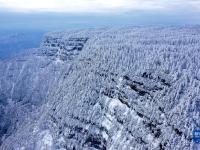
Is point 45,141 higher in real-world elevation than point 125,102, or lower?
lower

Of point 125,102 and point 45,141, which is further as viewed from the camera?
point 45,141

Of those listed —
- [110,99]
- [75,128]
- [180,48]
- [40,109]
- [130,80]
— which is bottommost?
[40,109]

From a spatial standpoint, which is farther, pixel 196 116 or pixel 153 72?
pixel 153 72

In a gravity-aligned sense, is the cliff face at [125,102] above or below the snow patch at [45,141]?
above

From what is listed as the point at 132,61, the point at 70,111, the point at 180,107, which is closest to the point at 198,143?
the point at 180,107

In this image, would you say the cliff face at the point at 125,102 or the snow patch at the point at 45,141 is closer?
the cliff face at the point at 125,102

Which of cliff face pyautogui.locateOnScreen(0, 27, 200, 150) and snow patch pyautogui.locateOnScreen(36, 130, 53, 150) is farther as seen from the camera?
snow patch pyautogui.locateOnScreen(36, 130, 53, 150)

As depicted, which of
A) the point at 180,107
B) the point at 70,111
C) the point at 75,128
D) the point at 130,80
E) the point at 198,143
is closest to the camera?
the point at 198,143

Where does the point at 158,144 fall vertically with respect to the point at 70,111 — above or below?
above

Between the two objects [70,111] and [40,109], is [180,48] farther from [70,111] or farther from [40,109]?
[40,109]

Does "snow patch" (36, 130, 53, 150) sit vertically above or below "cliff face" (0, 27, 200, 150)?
below

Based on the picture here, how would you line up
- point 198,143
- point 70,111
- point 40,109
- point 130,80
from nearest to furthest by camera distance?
point 198,143
point 130,80
point 70,111
point 40,109
